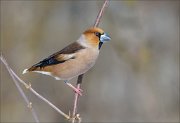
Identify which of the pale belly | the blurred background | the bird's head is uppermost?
the blurred background

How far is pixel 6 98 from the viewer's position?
27.4 ft

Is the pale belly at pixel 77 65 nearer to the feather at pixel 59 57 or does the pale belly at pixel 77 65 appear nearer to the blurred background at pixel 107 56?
the feather at pixel 59 57

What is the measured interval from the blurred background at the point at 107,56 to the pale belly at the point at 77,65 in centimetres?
260

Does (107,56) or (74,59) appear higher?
(107,56)

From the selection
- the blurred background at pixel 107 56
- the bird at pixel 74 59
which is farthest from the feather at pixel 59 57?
the blurred background at pixel 107 56

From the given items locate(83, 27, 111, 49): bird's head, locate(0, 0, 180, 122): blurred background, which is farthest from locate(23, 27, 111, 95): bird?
locate(0, 0, 180, 122): blurred background

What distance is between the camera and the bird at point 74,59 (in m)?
5.04

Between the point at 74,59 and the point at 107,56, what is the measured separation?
3.70m

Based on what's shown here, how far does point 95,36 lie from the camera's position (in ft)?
16.5

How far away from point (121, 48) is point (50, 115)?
1578 millimetres

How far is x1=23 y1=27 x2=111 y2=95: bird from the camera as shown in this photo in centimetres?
504

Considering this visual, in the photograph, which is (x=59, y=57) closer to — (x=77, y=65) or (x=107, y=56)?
(x=77, y=65)

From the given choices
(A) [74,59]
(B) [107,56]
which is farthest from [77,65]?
A: (B) [107,56]

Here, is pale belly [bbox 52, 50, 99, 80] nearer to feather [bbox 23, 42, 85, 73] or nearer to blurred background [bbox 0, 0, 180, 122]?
feather [bbox 23, 42, 85, 73]
